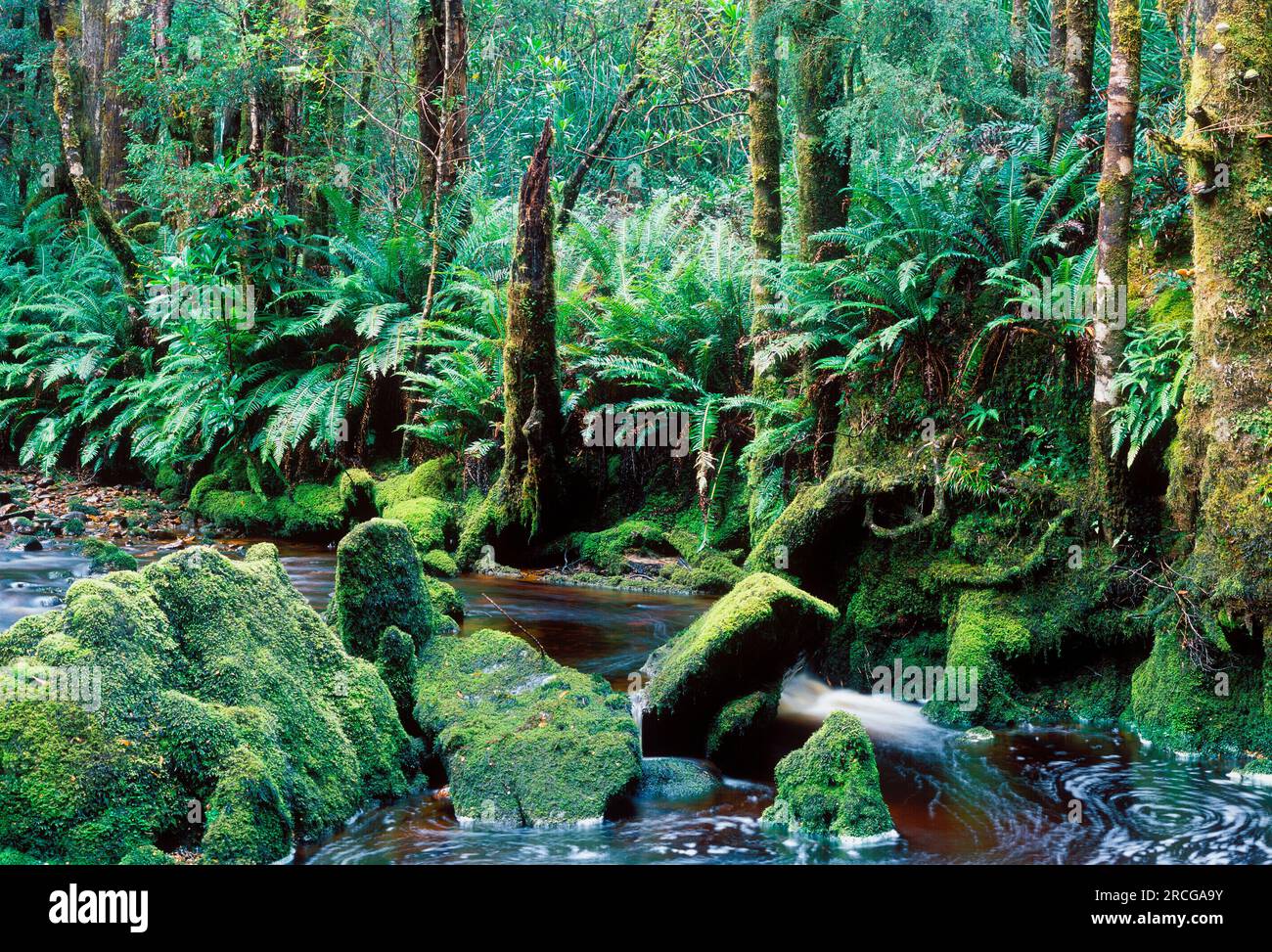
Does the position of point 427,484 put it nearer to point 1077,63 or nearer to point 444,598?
point 444,598

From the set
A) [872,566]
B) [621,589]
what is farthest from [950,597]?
[621,589]

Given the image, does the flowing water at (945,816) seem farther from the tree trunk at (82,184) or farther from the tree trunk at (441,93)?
the tree trunk at (82,184)

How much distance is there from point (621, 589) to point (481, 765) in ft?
17.0

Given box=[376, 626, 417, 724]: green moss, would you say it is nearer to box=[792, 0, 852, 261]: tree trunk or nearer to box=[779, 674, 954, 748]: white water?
box=[779, 674, 954, 748]: white water

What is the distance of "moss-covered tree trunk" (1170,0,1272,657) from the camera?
590cm

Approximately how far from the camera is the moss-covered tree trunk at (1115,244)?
679cm

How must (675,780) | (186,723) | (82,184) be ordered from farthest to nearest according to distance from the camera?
(82,184)
(675,780)
(186,723)

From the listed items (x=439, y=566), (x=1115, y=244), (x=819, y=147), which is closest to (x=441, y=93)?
(x=819, y=147)

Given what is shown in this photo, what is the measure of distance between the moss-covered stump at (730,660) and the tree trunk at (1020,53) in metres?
5.36

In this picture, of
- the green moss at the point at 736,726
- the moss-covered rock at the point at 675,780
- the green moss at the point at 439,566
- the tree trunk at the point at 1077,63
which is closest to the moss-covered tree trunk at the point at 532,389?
the green moss at the point at 439,566

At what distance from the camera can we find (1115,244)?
22.4ft

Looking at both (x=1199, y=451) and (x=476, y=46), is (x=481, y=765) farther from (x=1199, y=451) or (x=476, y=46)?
(x=476, y=46)

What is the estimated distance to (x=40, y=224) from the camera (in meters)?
18.0

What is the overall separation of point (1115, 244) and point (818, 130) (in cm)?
307
